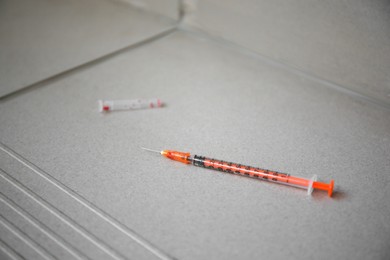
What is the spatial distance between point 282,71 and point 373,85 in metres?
0.28

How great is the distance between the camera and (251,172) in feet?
2.63

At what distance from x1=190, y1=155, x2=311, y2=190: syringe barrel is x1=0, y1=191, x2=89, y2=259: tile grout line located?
1.07 feet

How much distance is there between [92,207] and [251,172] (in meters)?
0.36

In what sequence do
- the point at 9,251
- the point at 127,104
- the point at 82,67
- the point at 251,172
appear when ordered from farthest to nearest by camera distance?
1. the point at 82,67
2. the point at 127,104
3. the point at 251,172
4. the point at 9,251

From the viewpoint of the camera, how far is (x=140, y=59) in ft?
3.92

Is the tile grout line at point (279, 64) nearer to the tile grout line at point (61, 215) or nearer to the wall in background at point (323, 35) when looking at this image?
the wall in background at point (323, 35)

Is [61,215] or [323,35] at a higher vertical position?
[323,35]

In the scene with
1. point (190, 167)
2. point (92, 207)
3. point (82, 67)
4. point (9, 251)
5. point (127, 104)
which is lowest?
point (9, 251)

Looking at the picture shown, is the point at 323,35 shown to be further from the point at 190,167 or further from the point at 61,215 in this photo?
the point at 61,215

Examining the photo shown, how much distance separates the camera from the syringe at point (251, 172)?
768 mm

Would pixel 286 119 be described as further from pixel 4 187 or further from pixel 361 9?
pixel 4 187

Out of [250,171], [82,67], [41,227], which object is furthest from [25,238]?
[82,67]

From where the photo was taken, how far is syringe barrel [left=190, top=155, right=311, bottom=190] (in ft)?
2.56

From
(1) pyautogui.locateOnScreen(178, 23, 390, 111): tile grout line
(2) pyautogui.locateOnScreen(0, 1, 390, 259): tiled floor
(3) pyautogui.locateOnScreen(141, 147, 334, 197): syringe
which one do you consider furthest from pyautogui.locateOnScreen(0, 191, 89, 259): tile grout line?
(1) pyautogui.locateOnScreen(178, 23, 390, 111): tile grout line
